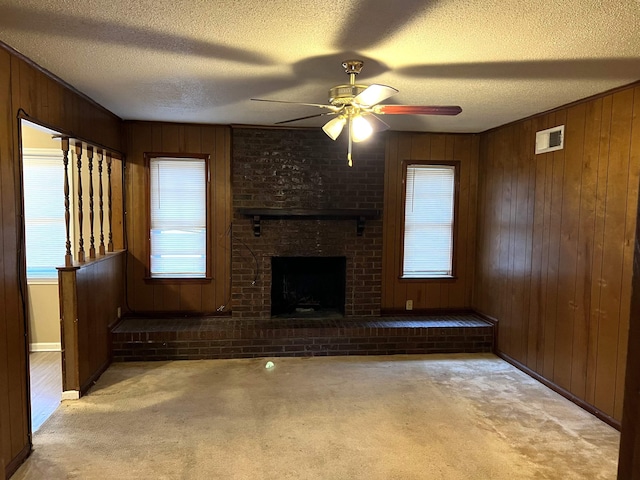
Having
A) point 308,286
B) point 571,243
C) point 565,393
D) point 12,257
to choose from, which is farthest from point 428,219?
point 12,257

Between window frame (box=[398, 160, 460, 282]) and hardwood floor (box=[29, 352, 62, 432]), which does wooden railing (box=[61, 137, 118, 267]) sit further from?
window frame (box=[398, 160, 460, 282])

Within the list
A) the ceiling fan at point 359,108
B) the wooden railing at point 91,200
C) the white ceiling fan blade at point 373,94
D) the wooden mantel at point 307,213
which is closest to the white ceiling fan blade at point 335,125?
the ceiling fan at point 359,108

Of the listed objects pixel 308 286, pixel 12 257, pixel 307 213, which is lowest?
pixel 308 286

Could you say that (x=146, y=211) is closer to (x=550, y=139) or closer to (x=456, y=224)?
(x=456, y=224)

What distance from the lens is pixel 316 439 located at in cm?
290

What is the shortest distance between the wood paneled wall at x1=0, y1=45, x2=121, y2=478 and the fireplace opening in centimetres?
272

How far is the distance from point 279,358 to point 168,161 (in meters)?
2.52

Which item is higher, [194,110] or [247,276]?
[194,110]

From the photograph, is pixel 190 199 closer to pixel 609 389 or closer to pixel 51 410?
pixel 51 410

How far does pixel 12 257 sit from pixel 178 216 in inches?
91.1

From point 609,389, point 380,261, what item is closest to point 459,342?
point 380,261

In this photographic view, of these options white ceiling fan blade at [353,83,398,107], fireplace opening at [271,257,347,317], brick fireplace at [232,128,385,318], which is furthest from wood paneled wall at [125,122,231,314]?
white ceiling fan blade at [353,83,398,107]

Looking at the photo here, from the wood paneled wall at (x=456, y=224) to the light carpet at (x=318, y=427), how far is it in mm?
1172

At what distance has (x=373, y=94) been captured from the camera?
2.34 meters
